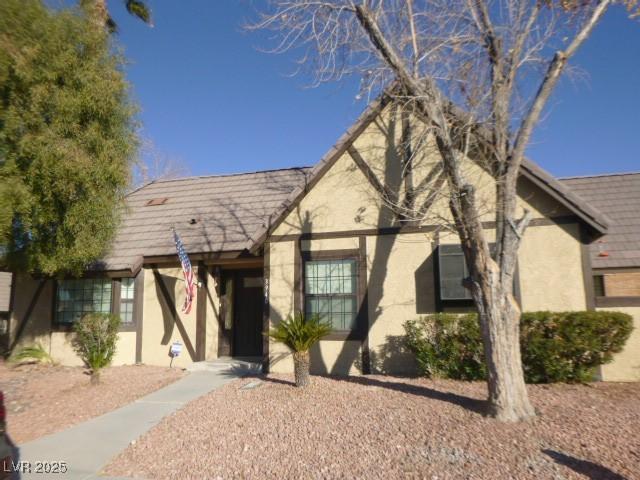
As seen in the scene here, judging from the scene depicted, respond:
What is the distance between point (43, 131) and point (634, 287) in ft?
45.7

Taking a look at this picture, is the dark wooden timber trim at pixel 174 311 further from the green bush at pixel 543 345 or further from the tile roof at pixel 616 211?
the tile roof at pixel 616 211

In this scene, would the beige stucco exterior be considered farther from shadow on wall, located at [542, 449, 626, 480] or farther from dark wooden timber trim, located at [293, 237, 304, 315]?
shadow on wall, located at [542, 449, 626, 480]

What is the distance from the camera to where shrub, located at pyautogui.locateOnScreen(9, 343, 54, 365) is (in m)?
11.7

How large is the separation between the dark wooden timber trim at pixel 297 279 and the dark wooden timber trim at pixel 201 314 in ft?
9.92

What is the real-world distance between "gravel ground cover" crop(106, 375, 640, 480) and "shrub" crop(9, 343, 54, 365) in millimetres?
6587

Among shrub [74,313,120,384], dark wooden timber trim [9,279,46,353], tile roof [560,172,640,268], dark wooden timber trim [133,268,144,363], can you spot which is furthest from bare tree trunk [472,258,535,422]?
dark wooden timber trim [9,279,46,353]

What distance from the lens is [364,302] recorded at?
9672 mm

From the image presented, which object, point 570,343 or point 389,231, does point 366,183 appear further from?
point 570,343

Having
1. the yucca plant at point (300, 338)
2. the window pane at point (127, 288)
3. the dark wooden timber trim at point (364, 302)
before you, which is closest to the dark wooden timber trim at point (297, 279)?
the dark wooden timber trim at point (364, 302)

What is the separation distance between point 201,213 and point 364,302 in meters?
6.12

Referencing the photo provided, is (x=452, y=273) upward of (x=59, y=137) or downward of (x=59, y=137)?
downward

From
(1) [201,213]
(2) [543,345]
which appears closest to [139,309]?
(1) [201,213]

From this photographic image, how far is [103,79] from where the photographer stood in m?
9.77

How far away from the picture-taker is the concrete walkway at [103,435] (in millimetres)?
5641
